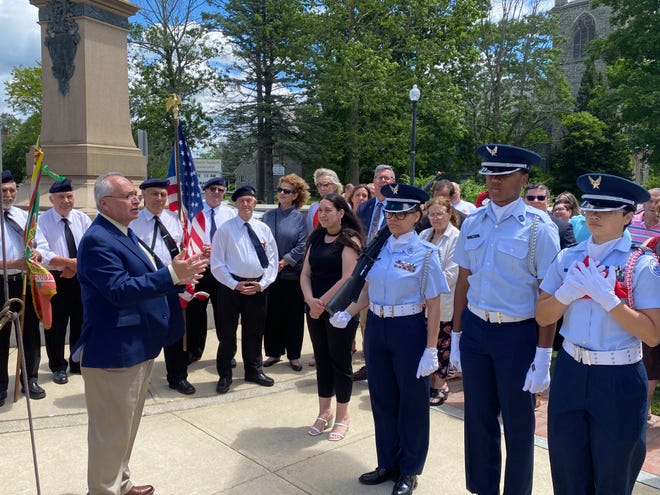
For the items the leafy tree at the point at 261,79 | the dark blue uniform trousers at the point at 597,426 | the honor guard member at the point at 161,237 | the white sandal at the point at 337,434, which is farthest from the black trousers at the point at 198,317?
the leafy tree at the point at 261,79

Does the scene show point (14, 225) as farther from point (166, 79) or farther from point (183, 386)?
point (166, 79)

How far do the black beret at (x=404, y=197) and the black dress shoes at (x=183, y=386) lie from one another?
293cm

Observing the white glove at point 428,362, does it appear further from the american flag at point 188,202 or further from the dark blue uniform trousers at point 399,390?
the american flag at point 188,202

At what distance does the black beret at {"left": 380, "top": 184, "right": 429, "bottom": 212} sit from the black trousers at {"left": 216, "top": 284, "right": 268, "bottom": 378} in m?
2.39

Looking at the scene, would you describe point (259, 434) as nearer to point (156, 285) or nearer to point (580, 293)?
point (156, 285)

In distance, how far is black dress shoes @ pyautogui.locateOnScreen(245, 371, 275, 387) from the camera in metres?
5.72

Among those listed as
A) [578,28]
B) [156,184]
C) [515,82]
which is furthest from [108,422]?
[578,28]

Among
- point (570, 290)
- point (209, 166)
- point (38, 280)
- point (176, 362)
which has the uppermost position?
point (209, 166)

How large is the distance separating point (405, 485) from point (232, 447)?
55.5 inches

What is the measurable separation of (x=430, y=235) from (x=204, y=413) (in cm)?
261

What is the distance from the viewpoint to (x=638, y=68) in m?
26.5

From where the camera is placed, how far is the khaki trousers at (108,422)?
3.26 metres

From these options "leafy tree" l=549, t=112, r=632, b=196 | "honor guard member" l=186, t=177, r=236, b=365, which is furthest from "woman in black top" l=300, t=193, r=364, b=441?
"leafy tree" l=549, t=112, r=632, b=196

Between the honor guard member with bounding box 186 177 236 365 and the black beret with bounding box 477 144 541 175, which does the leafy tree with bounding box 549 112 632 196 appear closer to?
the honor guard member with bounding box 186 177 236 365
